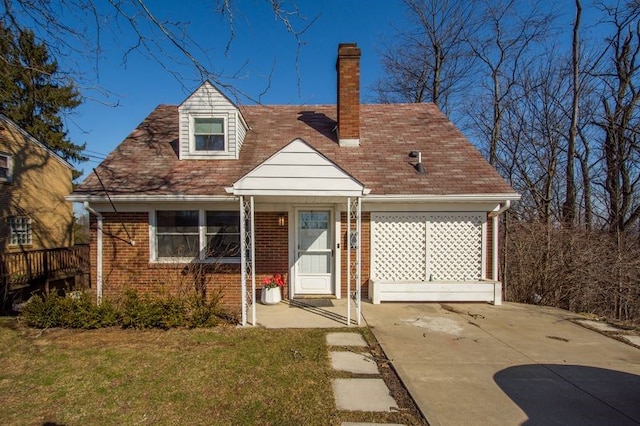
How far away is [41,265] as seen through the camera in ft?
41.3

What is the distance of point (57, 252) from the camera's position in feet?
44.9

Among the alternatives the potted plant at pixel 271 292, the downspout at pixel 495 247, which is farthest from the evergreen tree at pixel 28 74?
the downspout at pixel 495 247

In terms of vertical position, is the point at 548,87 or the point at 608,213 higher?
the point at 548,87

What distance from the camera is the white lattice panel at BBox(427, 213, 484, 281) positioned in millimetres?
8109

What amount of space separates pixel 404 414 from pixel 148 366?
356 cm

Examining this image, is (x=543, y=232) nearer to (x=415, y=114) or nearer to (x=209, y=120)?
(x=415, y=114)

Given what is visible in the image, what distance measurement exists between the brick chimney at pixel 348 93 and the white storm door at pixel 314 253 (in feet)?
9.12

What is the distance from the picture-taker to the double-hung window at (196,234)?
7.81 metres

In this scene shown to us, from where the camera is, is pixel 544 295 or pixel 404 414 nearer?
pixel 404 414

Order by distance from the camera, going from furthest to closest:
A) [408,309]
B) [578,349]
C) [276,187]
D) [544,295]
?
1. [544,295]
2. [408,309]
3. [276,187]
4. [578,349]

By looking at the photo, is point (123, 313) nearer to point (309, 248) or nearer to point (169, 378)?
point (169, 378)

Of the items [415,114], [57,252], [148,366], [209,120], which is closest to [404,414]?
[148,366]

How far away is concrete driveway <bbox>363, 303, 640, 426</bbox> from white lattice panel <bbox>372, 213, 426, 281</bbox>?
1.14 meters

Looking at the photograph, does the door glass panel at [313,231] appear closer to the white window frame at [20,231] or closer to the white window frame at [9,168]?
the white window frame at [20,231]
